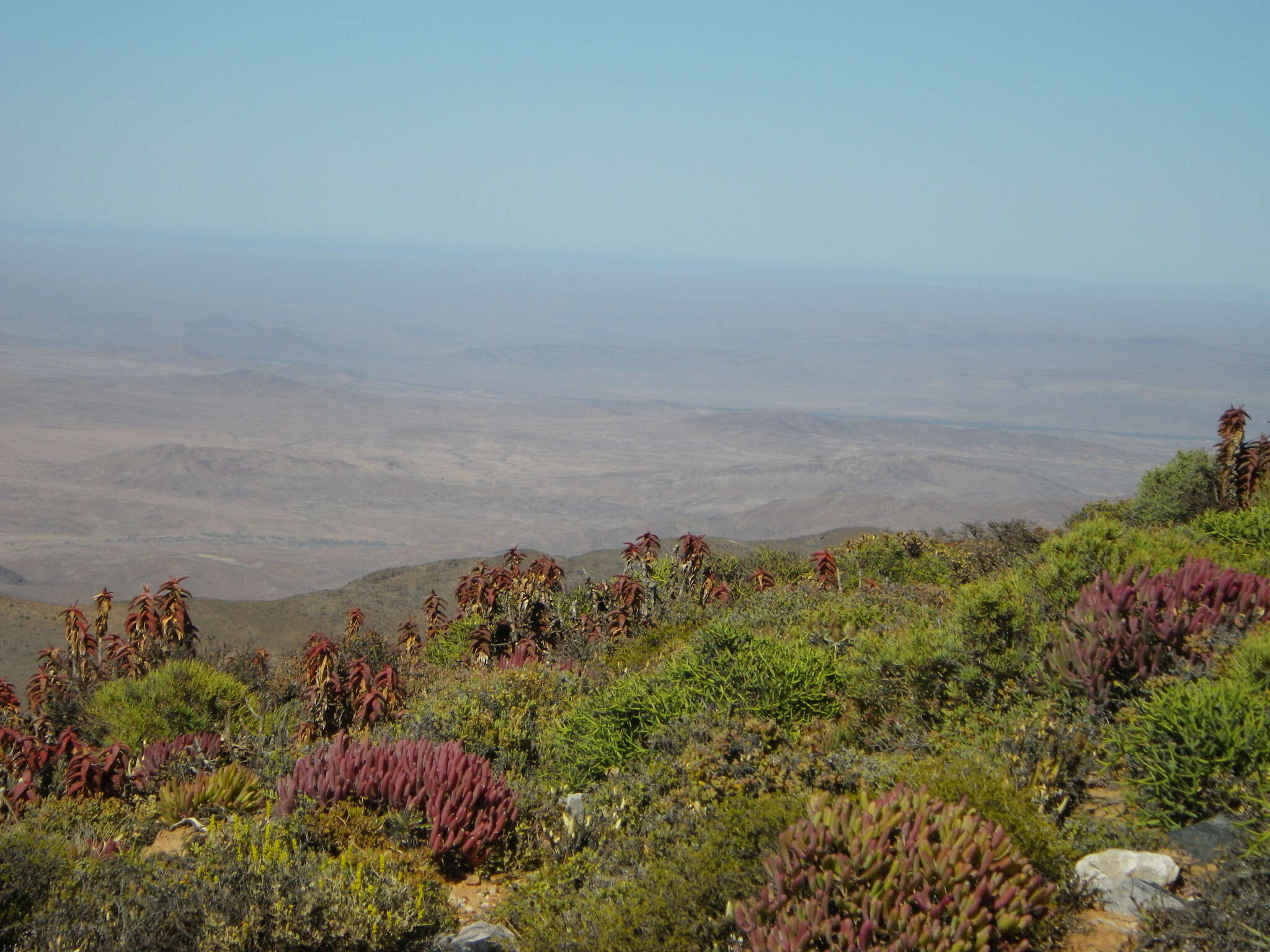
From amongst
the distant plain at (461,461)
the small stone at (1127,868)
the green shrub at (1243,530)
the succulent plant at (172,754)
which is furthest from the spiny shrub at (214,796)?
the distant plain at (461,461)

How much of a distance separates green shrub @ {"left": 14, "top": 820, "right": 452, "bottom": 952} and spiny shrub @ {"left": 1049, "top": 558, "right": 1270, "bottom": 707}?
359 cm

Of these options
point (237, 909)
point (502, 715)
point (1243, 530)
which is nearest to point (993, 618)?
point (502, 715)

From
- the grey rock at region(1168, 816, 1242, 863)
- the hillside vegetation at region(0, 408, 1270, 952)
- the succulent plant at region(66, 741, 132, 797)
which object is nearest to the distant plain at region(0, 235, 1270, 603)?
the succulent plant at region(66, 741, 132, 797)

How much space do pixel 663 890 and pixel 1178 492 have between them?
15.7 meters

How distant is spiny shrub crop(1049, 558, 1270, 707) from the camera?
218 inches

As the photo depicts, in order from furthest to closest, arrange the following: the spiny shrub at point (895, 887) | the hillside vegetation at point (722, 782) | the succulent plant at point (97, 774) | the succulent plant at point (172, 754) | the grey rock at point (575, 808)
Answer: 1. the succulent plant at point (172, 754)
2. the succulent plant at point (97, 774)
3. the grey rock at point (575, 808)
4. the hillside vegetation at point (722, 782)
5. the spiny shrub at point (895, 887)

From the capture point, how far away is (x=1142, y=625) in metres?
5.60

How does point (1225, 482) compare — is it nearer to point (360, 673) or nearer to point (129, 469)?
point (360, 673)

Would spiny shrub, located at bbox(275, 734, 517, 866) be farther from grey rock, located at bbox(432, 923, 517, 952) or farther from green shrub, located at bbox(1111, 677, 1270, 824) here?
green shrub, located at bbox(1111, 677, 1270, 824)

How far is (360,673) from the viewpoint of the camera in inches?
355

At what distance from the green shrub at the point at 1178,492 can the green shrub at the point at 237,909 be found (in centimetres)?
1411

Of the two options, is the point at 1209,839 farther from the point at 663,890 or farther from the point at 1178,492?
the point at 1178,492

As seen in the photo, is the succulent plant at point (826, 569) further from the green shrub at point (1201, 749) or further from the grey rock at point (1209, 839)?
the grey rock at point (1209, 839)

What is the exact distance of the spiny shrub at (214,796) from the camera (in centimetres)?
587
